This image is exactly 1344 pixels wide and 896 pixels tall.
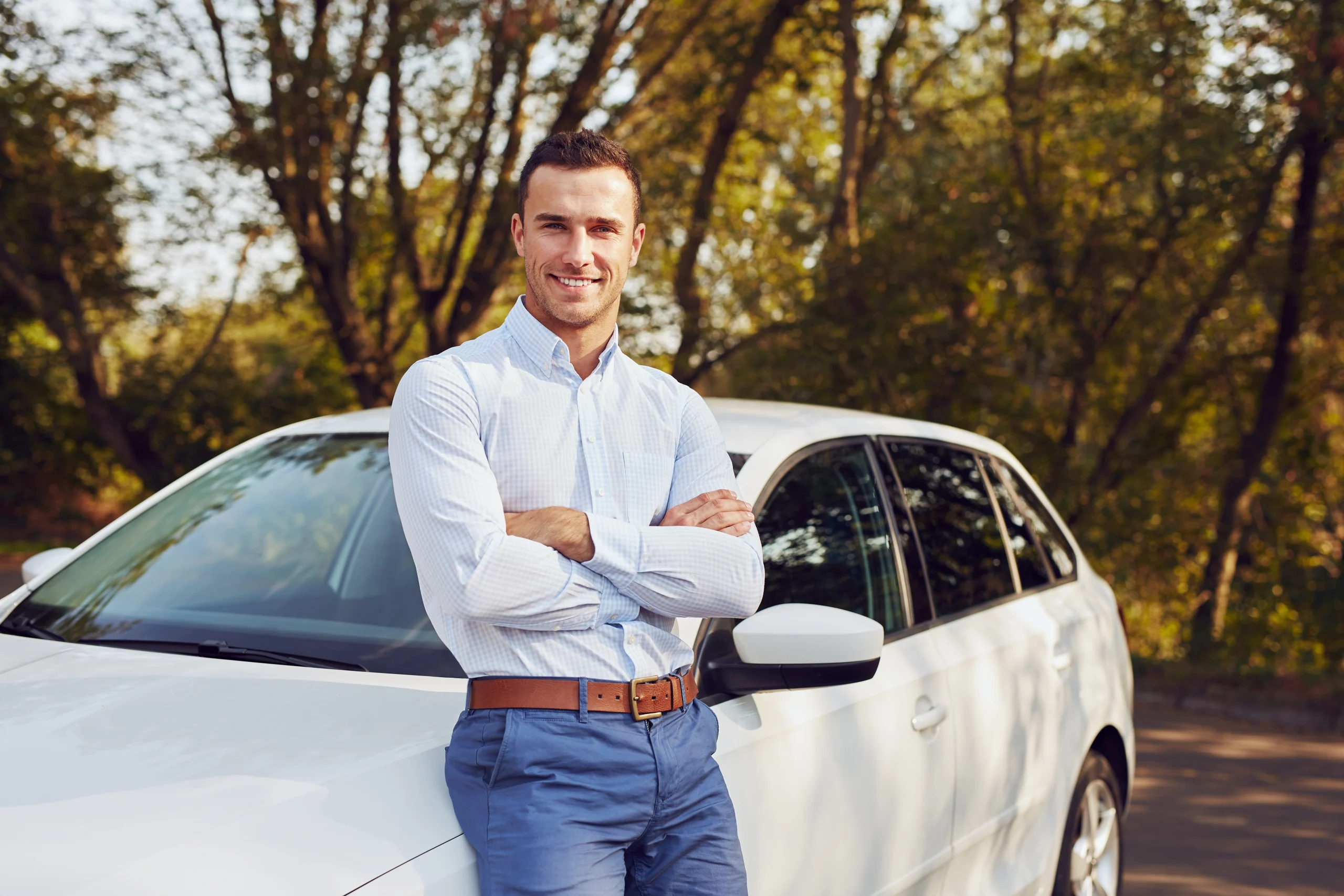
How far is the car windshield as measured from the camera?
2.65m

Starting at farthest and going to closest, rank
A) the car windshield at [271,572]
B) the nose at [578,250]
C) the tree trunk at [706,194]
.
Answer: the tree trunk at [706,194], the car windshield at [271,572], the nose at [578,250]

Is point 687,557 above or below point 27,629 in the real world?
above

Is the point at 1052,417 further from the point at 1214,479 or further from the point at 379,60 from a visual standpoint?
the point at 379,60

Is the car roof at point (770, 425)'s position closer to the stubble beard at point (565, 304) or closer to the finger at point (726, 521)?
the finger at point (726, 521)

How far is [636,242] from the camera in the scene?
235 centimetres

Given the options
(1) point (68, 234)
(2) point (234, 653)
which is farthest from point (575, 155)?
(1) point (68, 234)

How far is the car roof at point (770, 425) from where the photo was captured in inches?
120

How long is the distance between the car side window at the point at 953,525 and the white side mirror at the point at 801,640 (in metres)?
1.07

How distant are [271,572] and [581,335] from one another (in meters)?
1.31

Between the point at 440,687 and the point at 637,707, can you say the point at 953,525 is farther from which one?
the point at 637,707

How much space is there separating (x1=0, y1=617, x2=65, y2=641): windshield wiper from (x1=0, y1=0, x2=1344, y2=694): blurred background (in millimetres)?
7592

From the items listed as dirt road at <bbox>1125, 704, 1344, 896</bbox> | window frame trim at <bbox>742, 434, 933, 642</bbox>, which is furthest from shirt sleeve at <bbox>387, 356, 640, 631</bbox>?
dirt road at <bbox>1125, 704, 1344, 896</bbox>

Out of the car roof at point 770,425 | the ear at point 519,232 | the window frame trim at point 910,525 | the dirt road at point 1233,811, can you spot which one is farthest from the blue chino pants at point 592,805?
the dirt road at point 1233,811

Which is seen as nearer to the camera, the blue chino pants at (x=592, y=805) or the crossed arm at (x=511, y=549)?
the blue chino pants at (x=592, y=805)
